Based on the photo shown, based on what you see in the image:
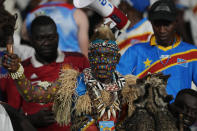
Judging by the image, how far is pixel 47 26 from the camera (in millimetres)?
5820

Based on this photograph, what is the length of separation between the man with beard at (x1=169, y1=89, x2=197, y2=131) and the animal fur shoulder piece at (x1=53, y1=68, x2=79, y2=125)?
3.02ft

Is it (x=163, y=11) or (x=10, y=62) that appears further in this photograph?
(x=163, y=11)

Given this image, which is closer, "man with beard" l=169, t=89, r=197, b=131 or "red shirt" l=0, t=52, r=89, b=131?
"man with beard" l=169, t=89, r=197, b=131

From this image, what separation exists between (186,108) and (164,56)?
132 cm

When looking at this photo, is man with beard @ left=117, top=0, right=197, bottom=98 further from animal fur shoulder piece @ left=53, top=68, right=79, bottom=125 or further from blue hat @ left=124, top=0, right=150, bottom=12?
blue hat @ left=124, top=0, right=150, bottom=12

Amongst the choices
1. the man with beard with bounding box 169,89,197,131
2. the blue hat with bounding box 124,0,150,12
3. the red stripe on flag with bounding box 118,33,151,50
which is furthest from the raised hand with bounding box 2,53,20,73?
the blue hat with bounding box 124,0,150,12

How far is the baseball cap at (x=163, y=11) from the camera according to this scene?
532 centimetres

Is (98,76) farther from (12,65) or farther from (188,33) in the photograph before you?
(188,33)

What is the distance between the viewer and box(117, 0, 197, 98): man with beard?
523 centimetres

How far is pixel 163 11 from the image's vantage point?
534cm

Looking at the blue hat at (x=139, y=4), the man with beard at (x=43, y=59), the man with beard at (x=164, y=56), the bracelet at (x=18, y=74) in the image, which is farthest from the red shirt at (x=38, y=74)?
the blue hat at (x=139, y=4)

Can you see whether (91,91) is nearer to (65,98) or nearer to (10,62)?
(65,98)

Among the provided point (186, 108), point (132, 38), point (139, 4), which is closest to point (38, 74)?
point (132, 38)

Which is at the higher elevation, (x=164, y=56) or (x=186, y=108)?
(x=164, y=56)
